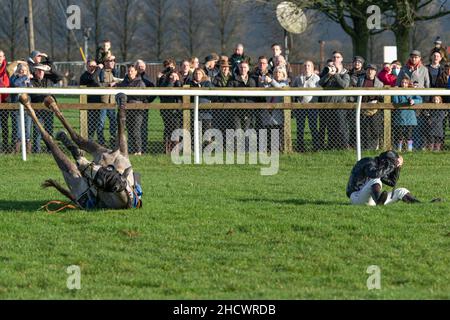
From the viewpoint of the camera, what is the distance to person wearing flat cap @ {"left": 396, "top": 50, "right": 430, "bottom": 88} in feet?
63.6

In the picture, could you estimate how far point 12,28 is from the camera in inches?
2516

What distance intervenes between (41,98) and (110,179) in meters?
7.20

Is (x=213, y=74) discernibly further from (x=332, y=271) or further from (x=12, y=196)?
(x=332, y=271)

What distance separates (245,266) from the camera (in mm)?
9102

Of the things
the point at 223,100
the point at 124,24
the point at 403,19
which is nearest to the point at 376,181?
the point at 223,100

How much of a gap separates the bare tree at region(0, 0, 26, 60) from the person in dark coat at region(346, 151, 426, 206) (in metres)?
53.0

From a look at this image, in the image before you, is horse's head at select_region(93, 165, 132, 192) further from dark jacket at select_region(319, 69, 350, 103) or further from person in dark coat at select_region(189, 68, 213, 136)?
dark jacket at select_region(319, 69, 350, 103)

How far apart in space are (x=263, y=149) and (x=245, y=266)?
8733 mm

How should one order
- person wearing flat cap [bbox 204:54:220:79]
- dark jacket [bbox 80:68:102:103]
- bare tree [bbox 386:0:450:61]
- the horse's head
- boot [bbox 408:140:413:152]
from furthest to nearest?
bare tree [bbox 386:0:450:61], person wearing flat cap [bbox 204:54:220:79], dark jacket [bbox 80:68:102:103], boot [bbox 408:140:413:152], the horse's head

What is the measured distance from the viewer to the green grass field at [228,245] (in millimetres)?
8352

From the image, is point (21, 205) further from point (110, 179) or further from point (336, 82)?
point (336, 82)

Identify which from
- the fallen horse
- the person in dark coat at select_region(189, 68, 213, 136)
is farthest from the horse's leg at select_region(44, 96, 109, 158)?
the person in dark coat at select_region(189, 68, 213, 136)
